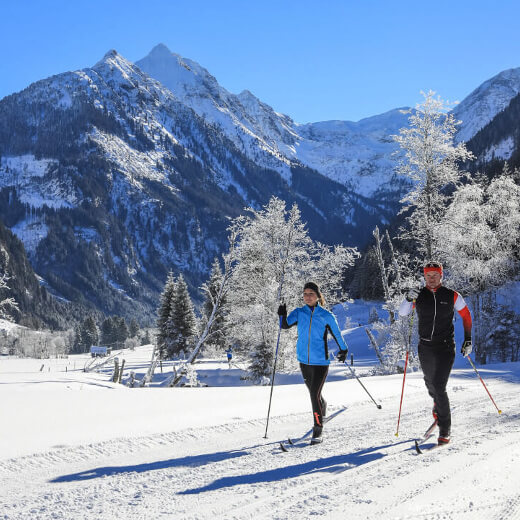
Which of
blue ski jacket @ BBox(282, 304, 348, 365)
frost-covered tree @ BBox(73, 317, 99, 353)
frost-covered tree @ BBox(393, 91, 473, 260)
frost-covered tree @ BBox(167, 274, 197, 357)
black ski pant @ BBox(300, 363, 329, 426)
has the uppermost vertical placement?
frost-covered tree @ BBox(393, 91, 473, 260)

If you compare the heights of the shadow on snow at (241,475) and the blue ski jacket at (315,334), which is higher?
the blue ski jacket at (315,334)

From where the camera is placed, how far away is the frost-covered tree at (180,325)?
42531mm

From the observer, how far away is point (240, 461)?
4.99m

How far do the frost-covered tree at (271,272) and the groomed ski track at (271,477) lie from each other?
15.7m

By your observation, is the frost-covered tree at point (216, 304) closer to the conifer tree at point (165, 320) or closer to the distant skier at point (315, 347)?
the distant skier at point (315, 347)

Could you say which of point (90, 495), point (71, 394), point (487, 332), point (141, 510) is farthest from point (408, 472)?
point (487, 332)

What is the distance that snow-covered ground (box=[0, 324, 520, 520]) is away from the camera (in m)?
3.68

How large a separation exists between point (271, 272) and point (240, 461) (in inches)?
731

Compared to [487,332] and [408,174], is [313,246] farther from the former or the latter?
[487,332]

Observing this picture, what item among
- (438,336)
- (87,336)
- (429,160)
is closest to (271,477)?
(438,336)

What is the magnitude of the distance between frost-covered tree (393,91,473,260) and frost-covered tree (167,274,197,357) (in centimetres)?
2811

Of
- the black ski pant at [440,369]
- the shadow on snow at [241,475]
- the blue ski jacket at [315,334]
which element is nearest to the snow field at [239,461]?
the shadow on snow at [241,475]

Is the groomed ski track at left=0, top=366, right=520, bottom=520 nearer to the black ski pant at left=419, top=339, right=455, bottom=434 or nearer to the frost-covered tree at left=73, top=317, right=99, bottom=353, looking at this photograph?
the black ski pant at left=419, top=339, right=455, bottom=434

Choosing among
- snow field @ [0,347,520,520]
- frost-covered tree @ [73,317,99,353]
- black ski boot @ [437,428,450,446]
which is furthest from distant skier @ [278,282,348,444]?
frost-covered tree @ [73,317,99,353]
